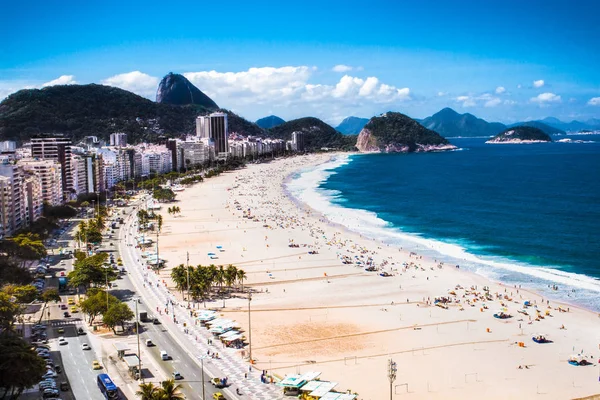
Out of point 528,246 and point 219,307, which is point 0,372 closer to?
point 219,307

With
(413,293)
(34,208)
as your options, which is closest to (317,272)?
(413,293)

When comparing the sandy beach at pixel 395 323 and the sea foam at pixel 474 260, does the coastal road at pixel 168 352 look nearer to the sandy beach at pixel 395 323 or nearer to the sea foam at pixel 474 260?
the sandy beach at pixel 395 323

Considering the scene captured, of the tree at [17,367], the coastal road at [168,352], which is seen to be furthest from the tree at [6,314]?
the coastal road at [168,352]

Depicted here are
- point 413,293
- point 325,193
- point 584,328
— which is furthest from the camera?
point 325,193

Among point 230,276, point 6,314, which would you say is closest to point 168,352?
point 6,314

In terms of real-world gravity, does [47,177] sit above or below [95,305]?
above

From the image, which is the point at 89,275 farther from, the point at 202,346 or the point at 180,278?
the point at 202,346

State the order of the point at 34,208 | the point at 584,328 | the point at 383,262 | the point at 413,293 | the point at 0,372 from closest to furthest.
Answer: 1. the point at 0,372
2. the point at 584,328
3. the point at 413,293
4. the point at 383,262
5. the point at 34,208
